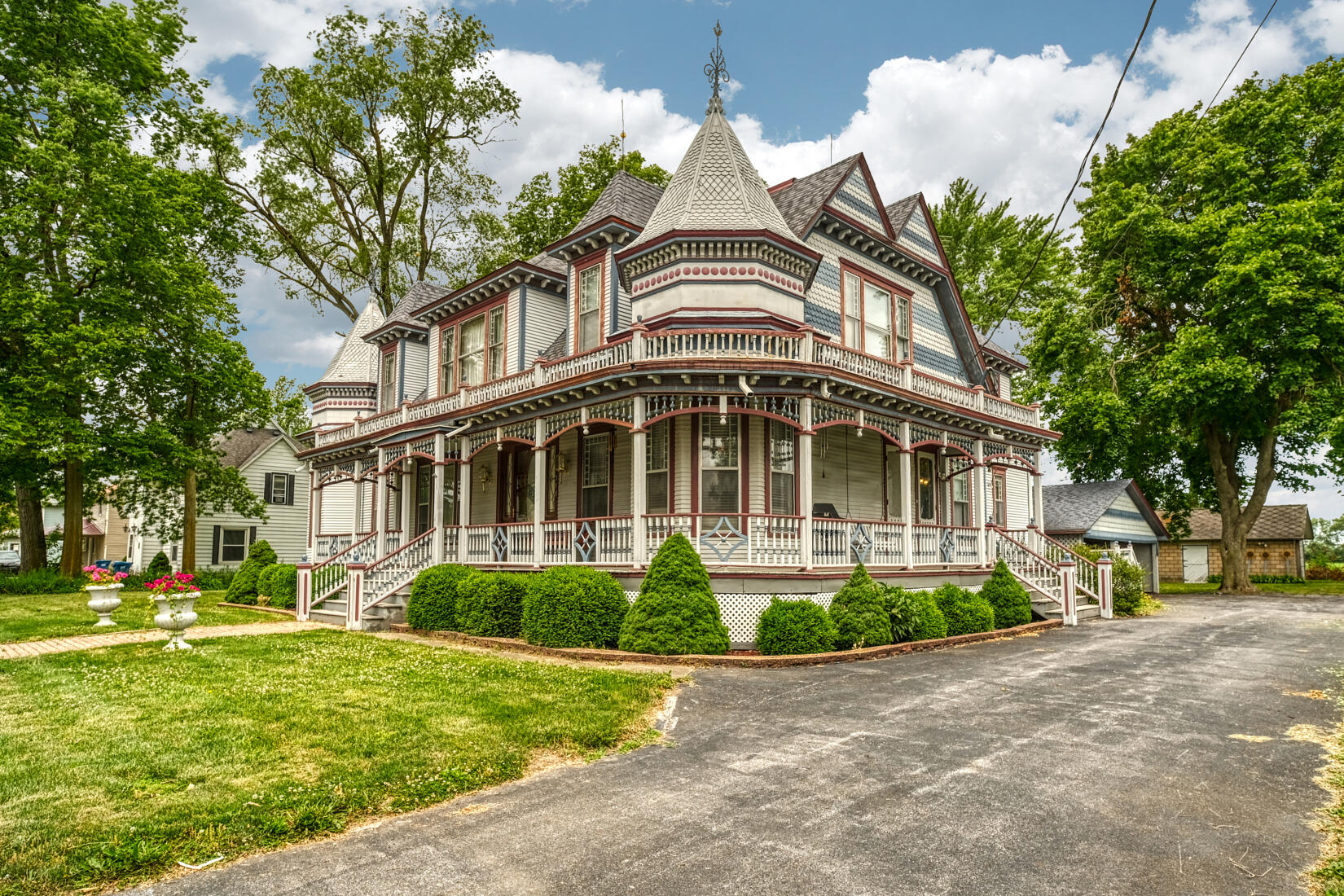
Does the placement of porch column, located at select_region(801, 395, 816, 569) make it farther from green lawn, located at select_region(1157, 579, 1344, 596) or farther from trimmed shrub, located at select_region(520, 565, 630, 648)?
green lawn, located at select_region(1157, 579, 1344, 596)

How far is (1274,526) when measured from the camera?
161 ft

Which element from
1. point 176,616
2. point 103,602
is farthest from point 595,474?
point 103,602

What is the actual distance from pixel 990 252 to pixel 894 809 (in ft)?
142

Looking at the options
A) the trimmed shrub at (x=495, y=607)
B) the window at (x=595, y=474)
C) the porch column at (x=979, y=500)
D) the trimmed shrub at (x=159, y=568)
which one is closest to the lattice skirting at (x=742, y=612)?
the trimmed shrub at (x=495, y=607)

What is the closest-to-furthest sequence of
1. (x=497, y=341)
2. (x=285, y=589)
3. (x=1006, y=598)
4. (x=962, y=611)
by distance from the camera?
(x=962, y=611) < (x=1006, y=598) < (x=285, y=589) < (x=497, y=341)

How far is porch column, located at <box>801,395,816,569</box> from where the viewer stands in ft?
49.0

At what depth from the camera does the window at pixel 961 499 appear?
919 inches

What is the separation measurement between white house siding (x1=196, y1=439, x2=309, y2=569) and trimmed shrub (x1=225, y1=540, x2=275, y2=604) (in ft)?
50.9

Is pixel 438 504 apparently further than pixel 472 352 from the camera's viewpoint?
No

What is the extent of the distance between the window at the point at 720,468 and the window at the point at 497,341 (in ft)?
25.8

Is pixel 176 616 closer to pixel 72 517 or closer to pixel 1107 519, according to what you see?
pixel 72 517

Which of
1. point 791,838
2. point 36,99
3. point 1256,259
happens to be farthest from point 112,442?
point 1256,259

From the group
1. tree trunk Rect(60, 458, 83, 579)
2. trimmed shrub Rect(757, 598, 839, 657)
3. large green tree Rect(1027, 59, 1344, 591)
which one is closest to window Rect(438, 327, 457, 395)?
tree trunk Rect(60, 458, 83, 579)

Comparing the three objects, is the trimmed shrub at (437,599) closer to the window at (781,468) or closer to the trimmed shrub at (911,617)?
the window at (781,468)
